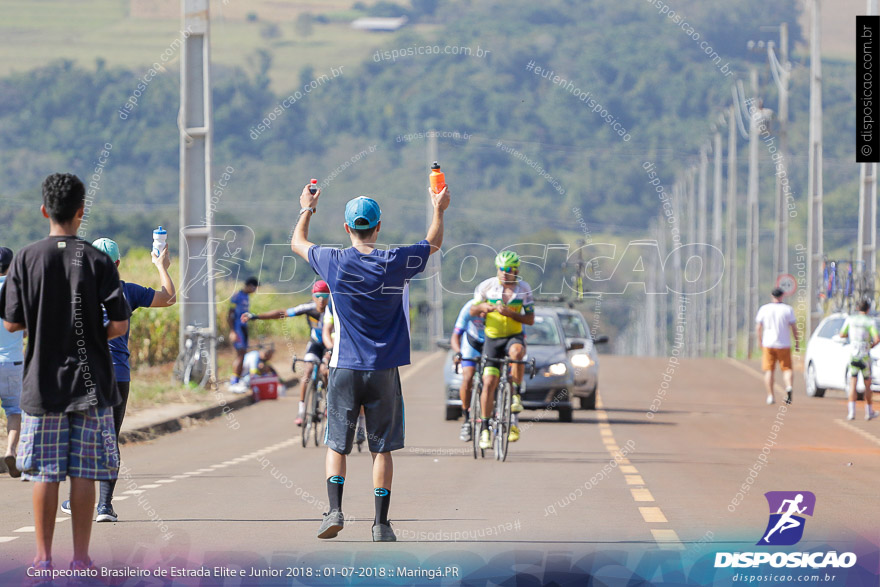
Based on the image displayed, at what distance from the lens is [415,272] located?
30.4 ft

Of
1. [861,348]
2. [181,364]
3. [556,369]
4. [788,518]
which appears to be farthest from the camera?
[181,364]

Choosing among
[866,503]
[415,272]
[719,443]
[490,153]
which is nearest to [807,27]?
[719,443]

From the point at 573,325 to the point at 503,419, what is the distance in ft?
34.3

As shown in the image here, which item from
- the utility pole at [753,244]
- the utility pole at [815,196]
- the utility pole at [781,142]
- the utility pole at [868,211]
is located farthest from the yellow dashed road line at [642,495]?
the utility pole at [753,244]

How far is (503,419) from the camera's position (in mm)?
16078

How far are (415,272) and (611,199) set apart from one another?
9625 cm

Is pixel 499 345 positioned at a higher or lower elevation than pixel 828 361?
higher

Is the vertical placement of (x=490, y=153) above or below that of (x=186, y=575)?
above

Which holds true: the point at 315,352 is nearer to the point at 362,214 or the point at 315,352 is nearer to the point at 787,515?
the point at 787,515

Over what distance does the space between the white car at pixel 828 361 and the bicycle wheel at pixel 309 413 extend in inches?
505

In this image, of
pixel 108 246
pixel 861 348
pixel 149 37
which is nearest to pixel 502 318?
pixel 108 246

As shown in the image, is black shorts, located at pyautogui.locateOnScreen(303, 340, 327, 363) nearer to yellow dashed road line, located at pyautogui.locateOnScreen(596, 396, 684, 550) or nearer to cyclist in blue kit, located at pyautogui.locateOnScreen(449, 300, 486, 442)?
cyclist in blue kit, located at pyautogui.locateOnScreen(449, 300, 486, 442)

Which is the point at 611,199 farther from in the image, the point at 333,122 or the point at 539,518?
the point at 539,518

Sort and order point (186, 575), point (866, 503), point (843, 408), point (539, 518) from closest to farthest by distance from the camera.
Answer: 1. point (186, 575)
2. point (539, 518)
3. point (866, 503)
4. point (843, 408)
